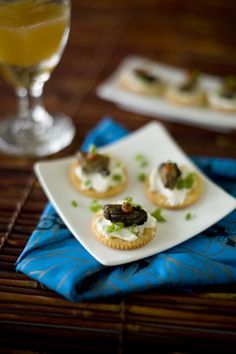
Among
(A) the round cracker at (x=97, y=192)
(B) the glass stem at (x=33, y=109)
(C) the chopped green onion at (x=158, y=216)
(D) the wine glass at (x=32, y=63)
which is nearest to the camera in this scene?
(C) the chopped green onion at (x=158, y=216)

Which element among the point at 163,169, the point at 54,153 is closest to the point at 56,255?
the point at 163,169

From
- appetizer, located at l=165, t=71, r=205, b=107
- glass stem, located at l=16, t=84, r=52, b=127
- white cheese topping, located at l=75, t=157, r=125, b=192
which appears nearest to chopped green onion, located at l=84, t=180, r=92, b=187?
white cheese topping, located at l=75, t=157, r=125, b=192

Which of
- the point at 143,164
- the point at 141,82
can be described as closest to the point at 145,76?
the point at 141,82

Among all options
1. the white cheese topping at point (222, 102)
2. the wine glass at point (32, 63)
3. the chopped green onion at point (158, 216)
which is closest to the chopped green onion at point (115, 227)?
the chopped green onion at point (158, 216)

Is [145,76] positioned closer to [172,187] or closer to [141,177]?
[141,177]

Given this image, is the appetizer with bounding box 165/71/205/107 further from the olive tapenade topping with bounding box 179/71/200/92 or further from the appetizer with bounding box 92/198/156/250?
the appetizer with bounding box 92/198/156/250

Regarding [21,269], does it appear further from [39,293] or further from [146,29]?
[146,29]

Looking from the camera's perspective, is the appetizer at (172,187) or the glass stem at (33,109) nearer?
the appetizer at (172,187)

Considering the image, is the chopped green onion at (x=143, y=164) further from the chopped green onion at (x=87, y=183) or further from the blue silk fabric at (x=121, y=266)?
the blue silk fabric at (x=121, y=266)
